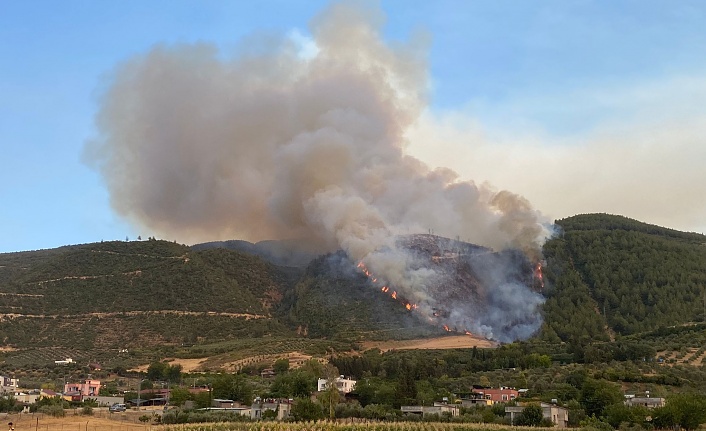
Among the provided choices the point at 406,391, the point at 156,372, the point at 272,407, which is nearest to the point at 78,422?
the point at 272,407

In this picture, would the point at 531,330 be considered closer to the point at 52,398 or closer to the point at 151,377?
the point at 151,377

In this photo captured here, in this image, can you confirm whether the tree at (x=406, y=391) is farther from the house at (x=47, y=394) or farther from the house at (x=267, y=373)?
the house at (x=47, y=394)

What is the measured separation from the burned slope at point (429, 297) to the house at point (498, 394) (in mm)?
39152

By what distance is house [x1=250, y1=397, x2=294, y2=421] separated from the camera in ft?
200

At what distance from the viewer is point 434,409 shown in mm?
61250

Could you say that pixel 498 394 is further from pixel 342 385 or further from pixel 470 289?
pixel 470 289

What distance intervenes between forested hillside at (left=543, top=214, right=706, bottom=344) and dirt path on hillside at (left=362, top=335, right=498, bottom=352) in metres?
9.95

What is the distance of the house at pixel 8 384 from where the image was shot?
7389cm

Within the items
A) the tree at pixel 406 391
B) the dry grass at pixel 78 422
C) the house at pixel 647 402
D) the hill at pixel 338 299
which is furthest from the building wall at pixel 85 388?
the house at pixel 647 402

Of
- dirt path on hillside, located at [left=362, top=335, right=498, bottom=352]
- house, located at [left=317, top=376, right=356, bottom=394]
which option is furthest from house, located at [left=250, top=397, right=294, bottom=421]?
dirt path on hillside, located at [left=362, top=335, right=498, bottom=352]

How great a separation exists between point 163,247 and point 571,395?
92.7m

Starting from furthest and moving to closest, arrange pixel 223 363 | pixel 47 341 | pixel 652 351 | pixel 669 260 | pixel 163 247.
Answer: pixel 163 247
pixel 669 260
pixel 47 341
pixel 223 363
pixel 652 351

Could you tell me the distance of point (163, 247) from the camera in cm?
14325

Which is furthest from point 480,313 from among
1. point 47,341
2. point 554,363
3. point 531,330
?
point 47,341
